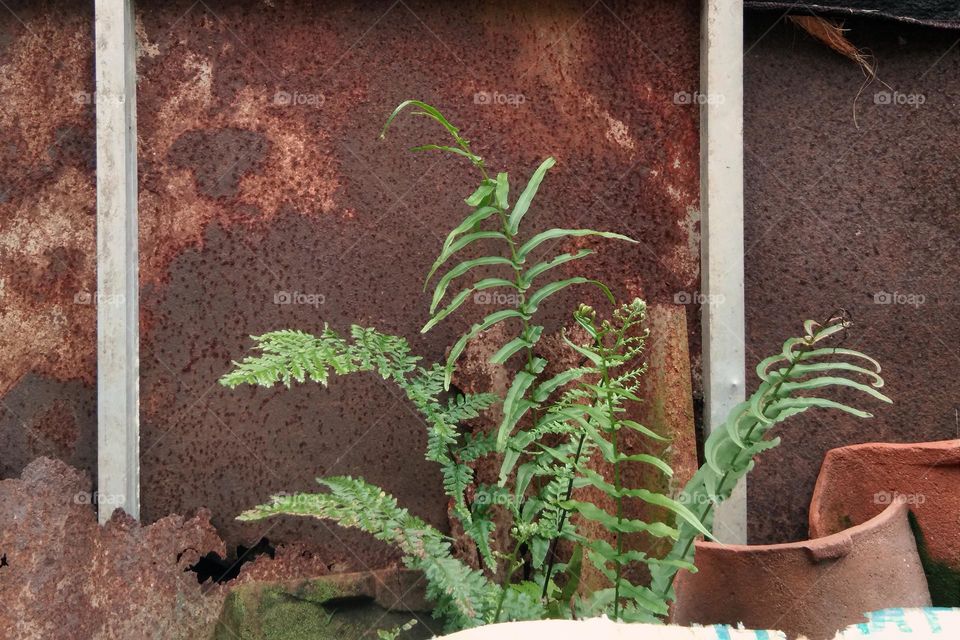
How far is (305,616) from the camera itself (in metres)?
1.83

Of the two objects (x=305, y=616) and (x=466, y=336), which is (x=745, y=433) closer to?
(x=466, y=336)

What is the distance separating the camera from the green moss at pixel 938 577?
175cm

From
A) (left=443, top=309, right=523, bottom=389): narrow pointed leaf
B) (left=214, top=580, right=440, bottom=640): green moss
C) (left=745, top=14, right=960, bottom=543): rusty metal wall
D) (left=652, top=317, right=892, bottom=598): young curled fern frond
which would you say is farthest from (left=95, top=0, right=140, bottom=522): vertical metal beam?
(left=745, top=14, right=960, bottom=543): rusty metal wall

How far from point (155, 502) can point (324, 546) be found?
1.41 ft

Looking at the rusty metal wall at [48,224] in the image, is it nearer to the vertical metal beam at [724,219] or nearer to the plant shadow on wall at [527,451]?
the plant shadow on wall at [527,451]

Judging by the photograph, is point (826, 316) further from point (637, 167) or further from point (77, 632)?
point (77, 632)

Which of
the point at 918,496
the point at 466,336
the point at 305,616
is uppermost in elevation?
the point at 466,336

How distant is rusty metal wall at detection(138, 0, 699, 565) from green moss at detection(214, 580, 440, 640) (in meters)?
0.11

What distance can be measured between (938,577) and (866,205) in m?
0.94

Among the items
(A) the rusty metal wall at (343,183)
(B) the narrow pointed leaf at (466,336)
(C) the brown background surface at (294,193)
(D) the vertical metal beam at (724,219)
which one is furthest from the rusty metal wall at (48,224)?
(D) the vertical metal beam at (724,219)

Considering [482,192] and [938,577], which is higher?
[482,192]

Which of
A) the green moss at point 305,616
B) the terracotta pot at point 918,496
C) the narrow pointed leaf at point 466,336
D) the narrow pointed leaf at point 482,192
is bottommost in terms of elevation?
the green moss at point 305,616

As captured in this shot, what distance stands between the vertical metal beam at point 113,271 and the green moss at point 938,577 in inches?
72.2

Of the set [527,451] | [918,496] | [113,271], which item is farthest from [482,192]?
[918,496]
